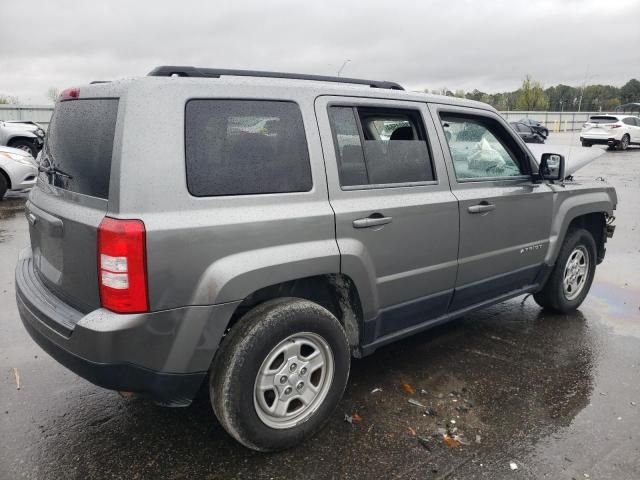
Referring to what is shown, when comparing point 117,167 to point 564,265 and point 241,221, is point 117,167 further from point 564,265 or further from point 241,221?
point 564,265

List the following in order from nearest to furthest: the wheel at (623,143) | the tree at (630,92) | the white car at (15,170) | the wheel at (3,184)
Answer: the white car at (15,170) < the wheel at (3,184) < the wheel at (623,143) < the tree at (630,92)

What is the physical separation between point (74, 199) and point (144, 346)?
84 centimetres

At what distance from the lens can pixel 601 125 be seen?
87.8ft

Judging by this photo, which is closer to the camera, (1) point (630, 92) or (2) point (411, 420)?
(2) point (411, 420)

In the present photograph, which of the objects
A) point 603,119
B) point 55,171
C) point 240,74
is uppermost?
point 603,119

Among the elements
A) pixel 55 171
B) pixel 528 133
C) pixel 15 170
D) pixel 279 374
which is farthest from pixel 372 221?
pixel 528 133

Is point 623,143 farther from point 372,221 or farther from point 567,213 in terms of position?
point 372,221

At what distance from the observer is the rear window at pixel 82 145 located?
2.51m

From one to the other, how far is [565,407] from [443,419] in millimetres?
809

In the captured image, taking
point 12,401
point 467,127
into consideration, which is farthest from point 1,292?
point 467,127

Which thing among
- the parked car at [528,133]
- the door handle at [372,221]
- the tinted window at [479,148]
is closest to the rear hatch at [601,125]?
the parked car at [528,133]

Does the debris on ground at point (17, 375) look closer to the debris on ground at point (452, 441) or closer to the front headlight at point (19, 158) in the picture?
the debris on ground at point (452, 441)

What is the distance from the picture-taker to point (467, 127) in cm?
391

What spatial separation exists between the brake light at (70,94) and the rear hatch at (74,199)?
1.1 inches
